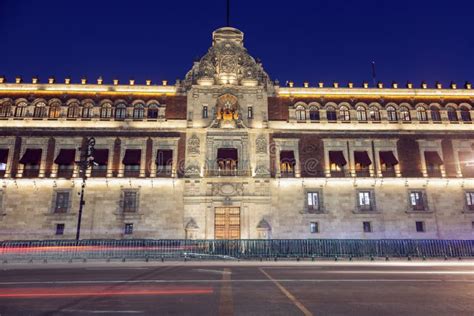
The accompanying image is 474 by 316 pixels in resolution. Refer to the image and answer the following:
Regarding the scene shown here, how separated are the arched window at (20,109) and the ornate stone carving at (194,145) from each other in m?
16.6

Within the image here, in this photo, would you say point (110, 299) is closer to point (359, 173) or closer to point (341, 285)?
point (341, 285)

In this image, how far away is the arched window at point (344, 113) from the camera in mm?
31811

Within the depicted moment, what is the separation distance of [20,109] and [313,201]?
2990 cm

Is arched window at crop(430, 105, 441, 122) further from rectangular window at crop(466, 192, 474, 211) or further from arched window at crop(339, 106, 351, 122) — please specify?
arched window at crop(339, 106, 351, 122)

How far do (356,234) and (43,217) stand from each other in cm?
2851

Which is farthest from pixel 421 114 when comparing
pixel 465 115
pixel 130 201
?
pixel 130 201

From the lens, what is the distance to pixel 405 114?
3228 centimetres

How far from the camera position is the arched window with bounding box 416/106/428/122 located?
32.2m

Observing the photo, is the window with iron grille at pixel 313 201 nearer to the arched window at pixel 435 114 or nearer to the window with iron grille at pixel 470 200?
the window with iron grille at pixel 470 200

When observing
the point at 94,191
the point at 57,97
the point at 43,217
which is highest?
the point at 57,97

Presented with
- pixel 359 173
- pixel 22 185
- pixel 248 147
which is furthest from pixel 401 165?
pixel 22 185

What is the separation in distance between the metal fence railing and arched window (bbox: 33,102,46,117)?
14731 mm

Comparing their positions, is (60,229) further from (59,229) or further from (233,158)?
(233,158)

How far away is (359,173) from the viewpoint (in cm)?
2984
